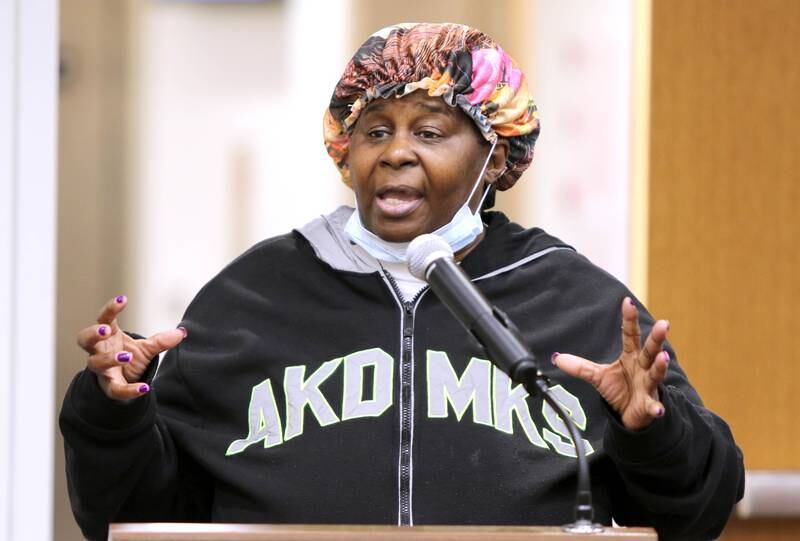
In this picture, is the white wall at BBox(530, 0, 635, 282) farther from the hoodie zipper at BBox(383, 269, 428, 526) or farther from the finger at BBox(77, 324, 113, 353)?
the finger at BBox(77, 324, 113, 353)

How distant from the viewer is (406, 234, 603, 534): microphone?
1.75m

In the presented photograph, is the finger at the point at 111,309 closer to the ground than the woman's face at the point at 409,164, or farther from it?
closer to the ground

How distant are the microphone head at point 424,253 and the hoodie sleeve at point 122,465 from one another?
49 cm

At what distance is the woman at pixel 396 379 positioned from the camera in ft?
7.27

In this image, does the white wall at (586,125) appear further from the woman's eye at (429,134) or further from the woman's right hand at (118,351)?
the woman's right hand at (118,351)

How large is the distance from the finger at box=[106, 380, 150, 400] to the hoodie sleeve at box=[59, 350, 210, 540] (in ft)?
0.14

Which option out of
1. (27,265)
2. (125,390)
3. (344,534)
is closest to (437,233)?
(125,390)

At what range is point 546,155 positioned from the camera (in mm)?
4117

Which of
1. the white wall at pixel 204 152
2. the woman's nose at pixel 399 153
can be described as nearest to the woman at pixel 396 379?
the woman's nose at pixel 399 153

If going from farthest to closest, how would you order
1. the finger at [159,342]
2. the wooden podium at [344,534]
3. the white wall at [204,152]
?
the white wall at [204,152]
the finger at [159,342]
the wooden podium at [344,534]

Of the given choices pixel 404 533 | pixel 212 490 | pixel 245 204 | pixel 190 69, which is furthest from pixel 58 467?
pixel 404 533

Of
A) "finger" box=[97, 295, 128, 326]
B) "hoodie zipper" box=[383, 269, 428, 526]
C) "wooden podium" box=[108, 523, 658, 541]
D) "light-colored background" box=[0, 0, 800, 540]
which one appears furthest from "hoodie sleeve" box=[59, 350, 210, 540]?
"light-colored background" box=[0, 0, 800, 540]

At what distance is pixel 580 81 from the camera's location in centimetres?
405

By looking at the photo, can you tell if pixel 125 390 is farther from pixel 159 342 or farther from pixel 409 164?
pixel 409 164
